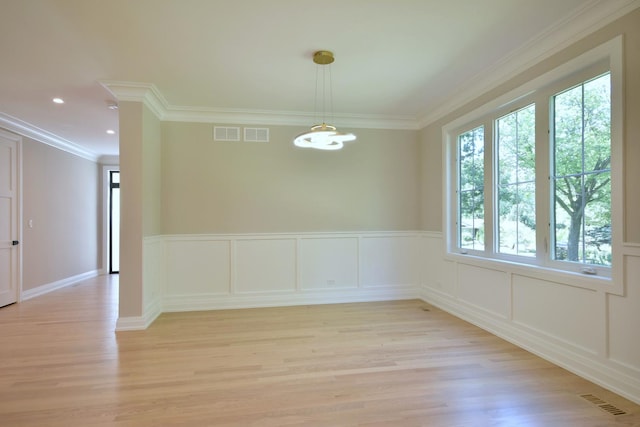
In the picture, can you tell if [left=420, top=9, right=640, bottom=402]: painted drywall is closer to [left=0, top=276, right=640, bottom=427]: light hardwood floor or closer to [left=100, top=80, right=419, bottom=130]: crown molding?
[left=0, top=276, right=640, bottom=427]: light hardwood floor

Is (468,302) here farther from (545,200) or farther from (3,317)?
(3,317)

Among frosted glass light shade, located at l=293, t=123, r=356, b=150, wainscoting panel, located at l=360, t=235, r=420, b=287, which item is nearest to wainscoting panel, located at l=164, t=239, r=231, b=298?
wainscoting panel, located at l=360, t=235, r=420, b=287

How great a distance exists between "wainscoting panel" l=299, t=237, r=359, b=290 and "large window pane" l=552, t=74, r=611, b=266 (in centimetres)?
274

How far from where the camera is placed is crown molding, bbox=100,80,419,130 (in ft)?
13.9

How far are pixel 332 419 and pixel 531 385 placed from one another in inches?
62.6

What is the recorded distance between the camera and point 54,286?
618 centimetres

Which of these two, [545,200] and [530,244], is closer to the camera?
[545,200]

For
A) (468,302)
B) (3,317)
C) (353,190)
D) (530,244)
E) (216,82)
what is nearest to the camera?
(530,244)

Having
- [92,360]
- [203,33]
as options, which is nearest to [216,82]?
[203,33]

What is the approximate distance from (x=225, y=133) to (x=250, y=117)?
0.43 metres

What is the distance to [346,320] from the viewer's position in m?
4.23

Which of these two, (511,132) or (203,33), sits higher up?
(203,33)

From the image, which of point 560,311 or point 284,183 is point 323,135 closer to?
point 284,183

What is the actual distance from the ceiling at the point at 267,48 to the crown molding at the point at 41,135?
1.06ft
